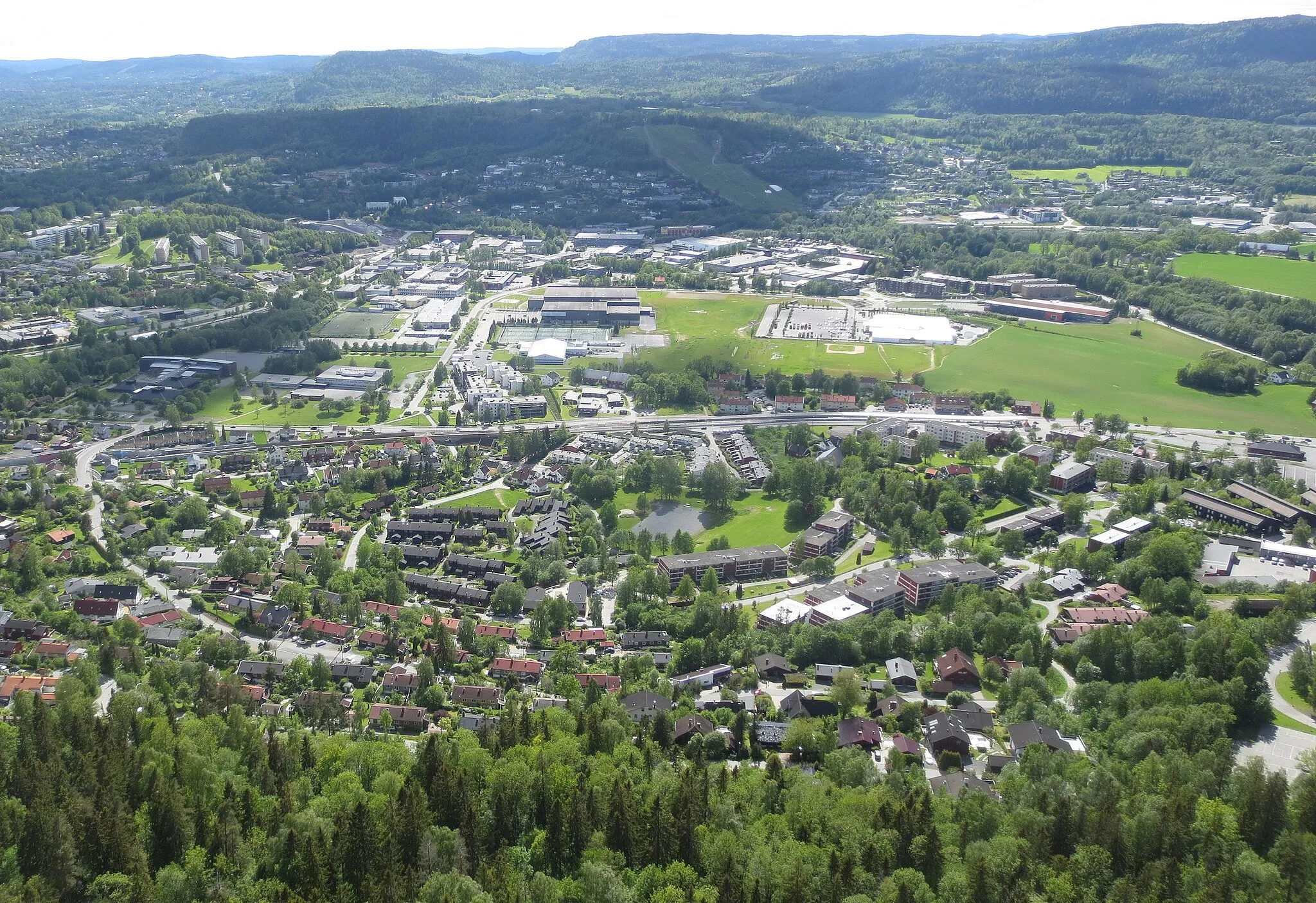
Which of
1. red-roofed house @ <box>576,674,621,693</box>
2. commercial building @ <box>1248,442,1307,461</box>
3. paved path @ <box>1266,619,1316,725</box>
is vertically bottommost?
commercial building @ <box>1248,442,1307,461</box>

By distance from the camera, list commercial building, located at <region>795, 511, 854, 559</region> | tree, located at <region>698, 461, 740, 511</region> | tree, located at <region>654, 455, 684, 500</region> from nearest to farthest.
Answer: commercial building, located at <region>795, 511, 854, 559</region> < tree, located at <region>698, 461, 740, 511</region> < tree, located at <region>654, 455, 684, 500</region>

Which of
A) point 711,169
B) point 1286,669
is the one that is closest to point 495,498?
point 1286,669

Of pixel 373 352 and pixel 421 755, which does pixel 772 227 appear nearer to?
pixel 373 352

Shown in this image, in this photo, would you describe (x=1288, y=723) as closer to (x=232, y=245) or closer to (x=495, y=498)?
(x=495, y=498)

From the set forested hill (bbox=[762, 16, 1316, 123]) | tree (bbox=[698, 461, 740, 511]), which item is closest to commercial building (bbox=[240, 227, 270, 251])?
tree (bbox=[698, 461, 740, 511])

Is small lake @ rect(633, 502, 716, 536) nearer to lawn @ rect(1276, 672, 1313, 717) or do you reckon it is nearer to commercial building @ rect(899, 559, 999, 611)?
commercial building @ rect(899, 559, 999, 611)

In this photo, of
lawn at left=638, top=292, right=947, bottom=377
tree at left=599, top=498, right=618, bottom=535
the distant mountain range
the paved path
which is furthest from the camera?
the distant mountain range

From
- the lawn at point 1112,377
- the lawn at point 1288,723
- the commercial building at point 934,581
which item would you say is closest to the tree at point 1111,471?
the lawn at point 1112,377
